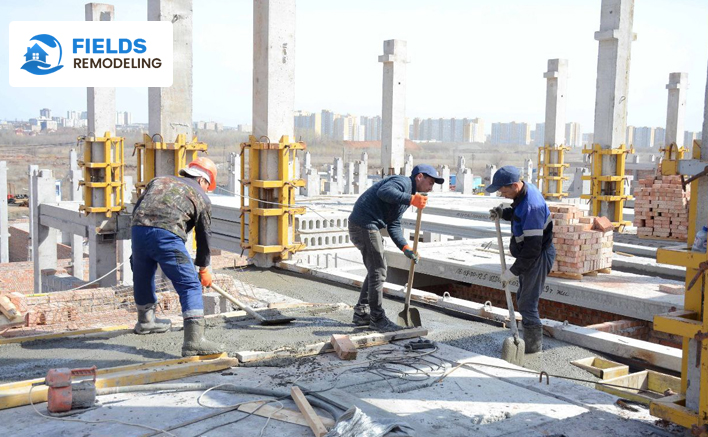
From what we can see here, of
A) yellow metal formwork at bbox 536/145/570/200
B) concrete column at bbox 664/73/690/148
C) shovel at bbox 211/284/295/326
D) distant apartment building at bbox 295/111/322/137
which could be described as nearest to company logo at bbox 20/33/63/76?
shovel at bbox 211/284/295/326

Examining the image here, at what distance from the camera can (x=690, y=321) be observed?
391cm

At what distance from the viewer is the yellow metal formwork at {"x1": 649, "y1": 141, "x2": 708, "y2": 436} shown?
12.5 feet

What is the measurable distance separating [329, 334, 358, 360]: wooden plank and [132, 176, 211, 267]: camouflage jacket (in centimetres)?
147

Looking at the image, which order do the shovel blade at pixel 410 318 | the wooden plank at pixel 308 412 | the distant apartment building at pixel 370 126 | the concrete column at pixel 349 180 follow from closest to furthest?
the wooden plank at pixel 308 412 → the shovel blade at pixel 410 318 → the concrete column at pixel 349 180 → the distant apartment building at pixel 370 126

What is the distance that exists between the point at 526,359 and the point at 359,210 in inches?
84.5

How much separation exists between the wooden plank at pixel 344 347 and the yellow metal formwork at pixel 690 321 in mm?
2411

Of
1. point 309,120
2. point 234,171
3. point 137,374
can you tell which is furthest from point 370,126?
point 137,374

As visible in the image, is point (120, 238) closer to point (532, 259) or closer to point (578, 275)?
point (578, 275)

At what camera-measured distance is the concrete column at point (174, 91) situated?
37.8 ft

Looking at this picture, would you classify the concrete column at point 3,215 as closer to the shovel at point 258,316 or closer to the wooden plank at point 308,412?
the shovel at point 258,316

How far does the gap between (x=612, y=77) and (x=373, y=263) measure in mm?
10491

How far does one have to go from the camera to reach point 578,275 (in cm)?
940

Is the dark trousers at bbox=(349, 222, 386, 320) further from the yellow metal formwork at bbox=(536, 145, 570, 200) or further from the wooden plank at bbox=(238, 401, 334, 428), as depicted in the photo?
the yellow metal formwork at bbox=(536, 145, 570, 200)

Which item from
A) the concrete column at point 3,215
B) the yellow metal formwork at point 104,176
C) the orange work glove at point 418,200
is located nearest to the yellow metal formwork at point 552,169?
the yellow metal formwork at point 104,176
